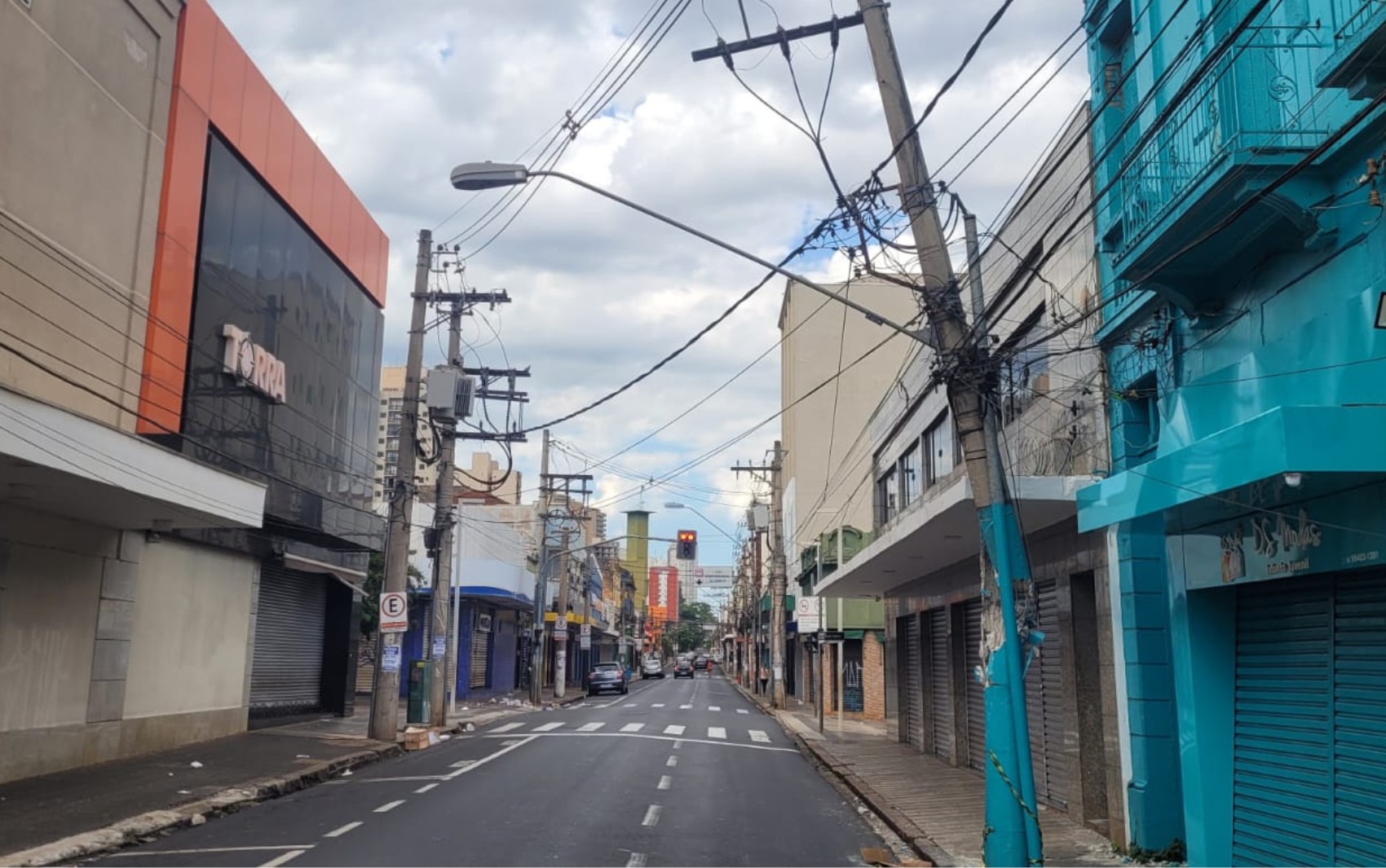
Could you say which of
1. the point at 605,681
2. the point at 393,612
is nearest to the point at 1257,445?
the point at 393,612

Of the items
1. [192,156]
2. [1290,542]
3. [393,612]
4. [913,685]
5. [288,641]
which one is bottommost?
[913,685]

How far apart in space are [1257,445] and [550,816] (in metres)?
8.66

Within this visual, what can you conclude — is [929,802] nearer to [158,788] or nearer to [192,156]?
[158,788]

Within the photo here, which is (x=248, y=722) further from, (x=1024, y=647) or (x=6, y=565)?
(x=1024, y=647)

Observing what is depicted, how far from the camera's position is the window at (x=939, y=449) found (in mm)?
18797

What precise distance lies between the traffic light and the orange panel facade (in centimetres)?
2149

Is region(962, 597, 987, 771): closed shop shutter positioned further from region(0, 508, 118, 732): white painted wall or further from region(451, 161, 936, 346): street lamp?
region(0, 508, 118, 732): white painted wall

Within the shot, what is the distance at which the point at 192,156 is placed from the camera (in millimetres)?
17969

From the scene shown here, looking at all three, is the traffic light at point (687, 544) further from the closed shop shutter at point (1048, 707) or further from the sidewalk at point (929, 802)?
the closed shop shutter at point (1048, 707)

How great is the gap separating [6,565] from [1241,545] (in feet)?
47.7

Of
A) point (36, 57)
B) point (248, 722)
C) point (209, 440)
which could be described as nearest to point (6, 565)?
point (209, 440)

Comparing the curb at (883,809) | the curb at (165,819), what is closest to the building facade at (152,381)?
the curb at (165,819)

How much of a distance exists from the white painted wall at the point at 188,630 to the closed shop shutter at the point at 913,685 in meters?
13.5

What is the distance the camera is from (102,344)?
1571cm
